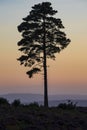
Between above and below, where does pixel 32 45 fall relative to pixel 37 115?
above

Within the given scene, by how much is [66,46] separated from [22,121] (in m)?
34.1

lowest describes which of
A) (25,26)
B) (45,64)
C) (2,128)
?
(2,128)

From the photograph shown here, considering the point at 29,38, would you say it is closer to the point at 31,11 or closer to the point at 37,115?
the point at 31,11

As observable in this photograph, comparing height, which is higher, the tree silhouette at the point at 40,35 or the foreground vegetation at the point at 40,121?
the tree silhouette at the point at 40,35

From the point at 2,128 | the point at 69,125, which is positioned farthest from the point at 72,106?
the point at 2,128

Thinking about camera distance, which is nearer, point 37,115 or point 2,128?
point 2,128

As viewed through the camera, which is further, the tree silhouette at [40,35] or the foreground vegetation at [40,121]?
the tree silhouette at [40,35]

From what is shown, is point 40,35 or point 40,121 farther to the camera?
point 40,35

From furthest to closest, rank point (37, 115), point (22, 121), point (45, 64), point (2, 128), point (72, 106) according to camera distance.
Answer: point (45, 64), point (72, 106), point (37, 115), point (22, 121), point (2, 128)

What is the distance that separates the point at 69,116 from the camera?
112ft

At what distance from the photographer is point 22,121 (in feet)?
95.5

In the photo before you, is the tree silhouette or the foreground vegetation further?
the tree silhouette

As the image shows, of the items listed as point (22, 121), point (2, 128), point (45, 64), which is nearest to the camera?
point (2, 128)

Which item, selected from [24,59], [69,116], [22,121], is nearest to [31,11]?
[24,59]
